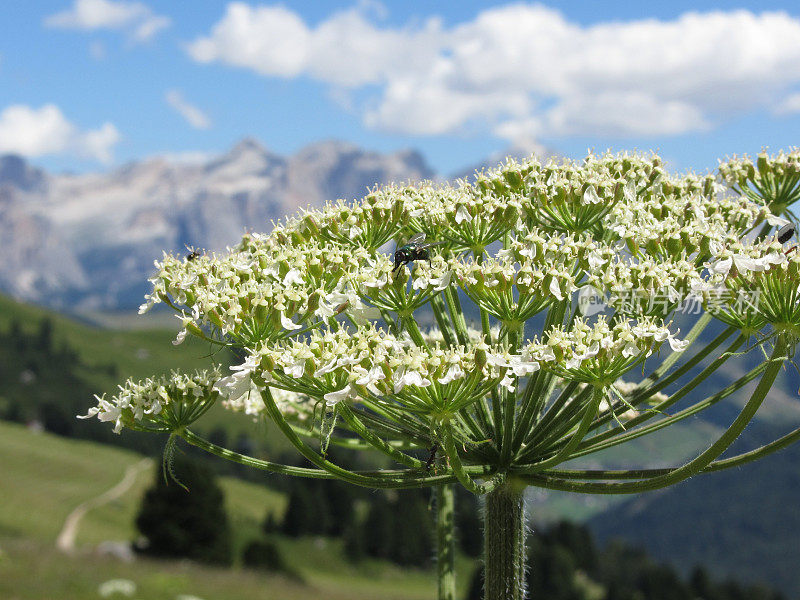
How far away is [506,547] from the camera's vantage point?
24.5 feet

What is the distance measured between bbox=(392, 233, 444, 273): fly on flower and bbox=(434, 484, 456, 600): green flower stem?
2445 millimetres

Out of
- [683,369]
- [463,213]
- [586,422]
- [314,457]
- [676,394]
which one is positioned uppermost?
[463,213]

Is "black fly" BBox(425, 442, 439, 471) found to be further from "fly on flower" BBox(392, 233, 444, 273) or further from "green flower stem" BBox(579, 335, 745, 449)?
"fly on flower" BBox(392, 233, 444, 273)

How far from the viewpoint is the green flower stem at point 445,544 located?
25.6ft

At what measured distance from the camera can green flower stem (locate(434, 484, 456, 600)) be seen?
780 cm

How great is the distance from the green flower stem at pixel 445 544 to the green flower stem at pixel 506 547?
1.65 feet

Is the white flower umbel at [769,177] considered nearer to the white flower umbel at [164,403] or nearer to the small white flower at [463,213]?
the small white flower at [463,213]

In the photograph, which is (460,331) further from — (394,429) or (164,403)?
(164,403)

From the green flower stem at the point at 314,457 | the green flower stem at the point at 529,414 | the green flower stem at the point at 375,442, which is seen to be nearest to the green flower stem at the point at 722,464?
the green flower stem at the point at 529,414

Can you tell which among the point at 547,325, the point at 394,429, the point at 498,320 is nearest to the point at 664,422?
the point at 547,325

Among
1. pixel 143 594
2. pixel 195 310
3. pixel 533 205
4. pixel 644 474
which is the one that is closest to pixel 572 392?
pixel 644 474

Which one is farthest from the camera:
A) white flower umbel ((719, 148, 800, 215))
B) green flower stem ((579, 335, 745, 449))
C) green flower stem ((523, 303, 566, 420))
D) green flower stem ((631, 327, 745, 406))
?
white flower umbel ((719, 148, 800, 215))

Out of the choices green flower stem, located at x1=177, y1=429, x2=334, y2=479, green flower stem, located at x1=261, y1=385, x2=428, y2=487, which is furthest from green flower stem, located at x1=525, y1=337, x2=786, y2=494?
green flower stem, located at x1=177, y1=429, x2=334, y2=479

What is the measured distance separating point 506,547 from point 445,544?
0.91 m
